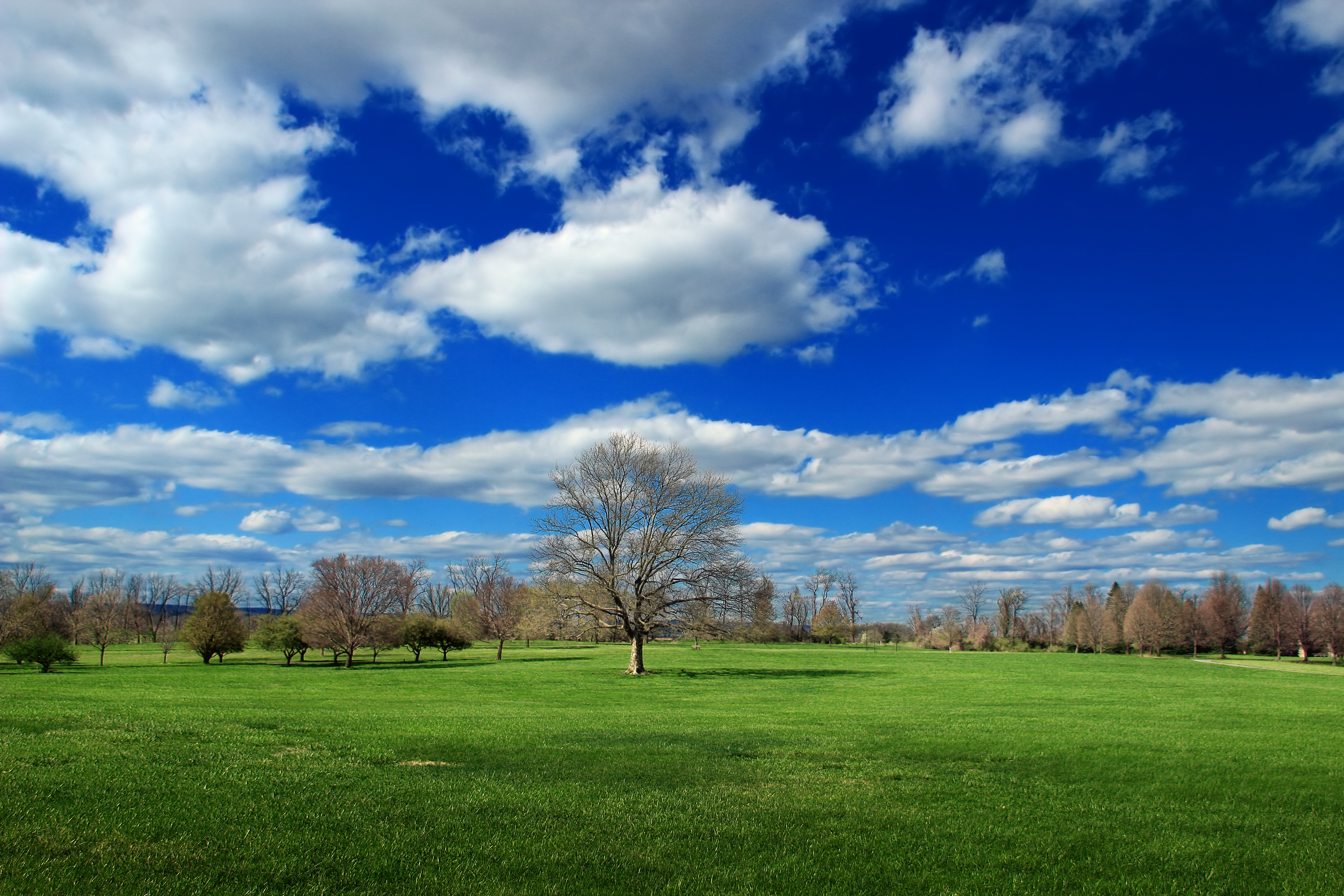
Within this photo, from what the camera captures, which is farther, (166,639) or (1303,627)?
(1303,627)

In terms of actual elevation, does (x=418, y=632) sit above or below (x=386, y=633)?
below

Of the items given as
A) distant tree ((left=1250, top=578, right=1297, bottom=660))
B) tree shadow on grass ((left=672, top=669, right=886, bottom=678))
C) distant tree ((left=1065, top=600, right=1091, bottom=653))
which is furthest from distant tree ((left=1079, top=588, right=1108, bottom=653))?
tree shadow on grass ((left=672, top=669, right=886, bottom=678))

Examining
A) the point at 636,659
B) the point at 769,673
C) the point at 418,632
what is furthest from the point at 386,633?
the point at 769,673

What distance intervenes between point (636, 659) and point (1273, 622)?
11909cm

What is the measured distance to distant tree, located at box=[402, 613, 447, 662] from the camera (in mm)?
66938

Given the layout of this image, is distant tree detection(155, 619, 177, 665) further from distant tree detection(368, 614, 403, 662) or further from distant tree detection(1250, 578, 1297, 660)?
distant tree detection(1250, 578, 1297, 660)

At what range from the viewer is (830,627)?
141 metres

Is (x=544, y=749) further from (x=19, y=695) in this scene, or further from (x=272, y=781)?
(x=19, y=695)

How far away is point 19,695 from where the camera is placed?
83.4 feet

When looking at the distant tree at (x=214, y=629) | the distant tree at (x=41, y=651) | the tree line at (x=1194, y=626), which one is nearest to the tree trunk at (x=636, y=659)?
the distant tree at (x=41, y=651)

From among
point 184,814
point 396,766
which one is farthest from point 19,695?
point 184,814

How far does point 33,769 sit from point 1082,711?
2945cm

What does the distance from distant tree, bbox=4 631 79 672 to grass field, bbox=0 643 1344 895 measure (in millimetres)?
33244

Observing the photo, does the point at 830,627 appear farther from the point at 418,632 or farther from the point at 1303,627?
the point at 418,632
